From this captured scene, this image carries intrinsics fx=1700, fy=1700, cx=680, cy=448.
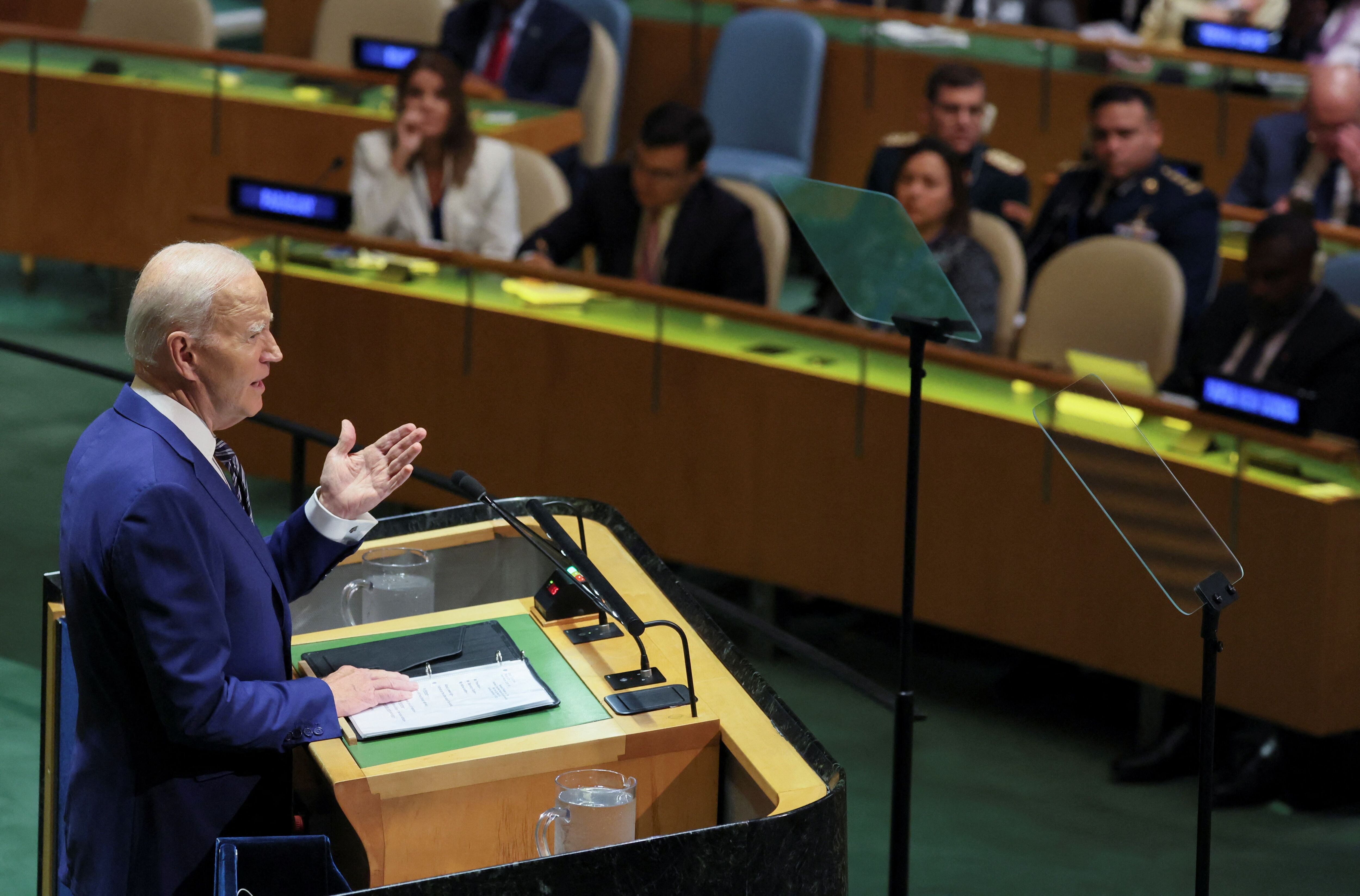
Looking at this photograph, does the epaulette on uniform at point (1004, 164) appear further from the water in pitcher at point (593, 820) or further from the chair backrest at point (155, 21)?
the water in pitcher at point (593, 820)

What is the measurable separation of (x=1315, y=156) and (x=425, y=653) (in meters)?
3.84

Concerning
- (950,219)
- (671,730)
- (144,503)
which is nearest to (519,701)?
(671,730)

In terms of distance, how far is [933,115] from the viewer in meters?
4.96

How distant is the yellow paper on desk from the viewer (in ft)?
12.6

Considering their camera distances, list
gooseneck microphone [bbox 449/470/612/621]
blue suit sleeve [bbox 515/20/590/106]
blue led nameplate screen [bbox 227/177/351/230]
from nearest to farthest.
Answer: gooseneck microphone [bbox 449/470/612/621], blue led nameplate screen [bbox 227/177/351/230], blue suit sleeve [bbox 515/20/590/106]

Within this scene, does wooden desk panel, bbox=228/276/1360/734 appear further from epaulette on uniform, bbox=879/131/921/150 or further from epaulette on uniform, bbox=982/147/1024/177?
epaulette on uniform, bbox=982/147/1024/177

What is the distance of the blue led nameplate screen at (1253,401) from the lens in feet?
10.1

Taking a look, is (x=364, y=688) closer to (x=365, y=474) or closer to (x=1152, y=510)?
(x=365, y=474)

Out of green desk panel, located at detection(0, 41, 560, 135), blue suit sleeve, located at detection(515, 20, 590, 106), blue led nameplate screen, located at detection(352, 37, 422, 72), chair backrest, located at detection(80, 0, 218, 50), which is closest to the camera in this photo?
green desk panel, located at detection(0, 41, 560, 135)

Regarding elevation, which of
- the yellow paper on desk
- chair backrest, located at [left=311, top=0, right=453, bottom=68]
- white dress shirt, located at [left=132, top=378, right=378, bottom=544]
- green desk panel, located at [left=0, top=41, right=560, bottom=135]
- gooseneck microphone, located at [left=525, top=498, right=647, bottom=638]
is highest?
chair backrest, located at [left=311, top=0, right=453, bottom=68]

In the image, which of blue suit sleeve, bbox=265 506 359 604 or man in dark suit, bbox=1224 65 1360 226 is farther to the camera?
man in dark suit, bbox=1224 65 1360 226

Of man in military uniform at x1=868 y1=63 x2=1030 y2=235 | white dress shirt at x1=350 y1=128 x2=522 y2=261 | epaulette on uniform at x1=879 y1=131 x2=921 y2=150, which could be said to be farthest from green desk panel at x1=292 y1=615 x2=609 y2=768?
man in military uniform at x1=868 y1=63 x2=1030 y2=235

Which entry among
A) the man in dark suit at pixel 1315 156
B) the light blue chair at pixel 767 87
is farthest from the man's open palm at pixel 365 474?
the light blue chair at pixel 767 87

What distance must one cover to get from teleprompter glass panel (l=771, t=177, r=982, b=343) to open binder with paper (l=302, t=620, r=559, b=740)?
78cm
